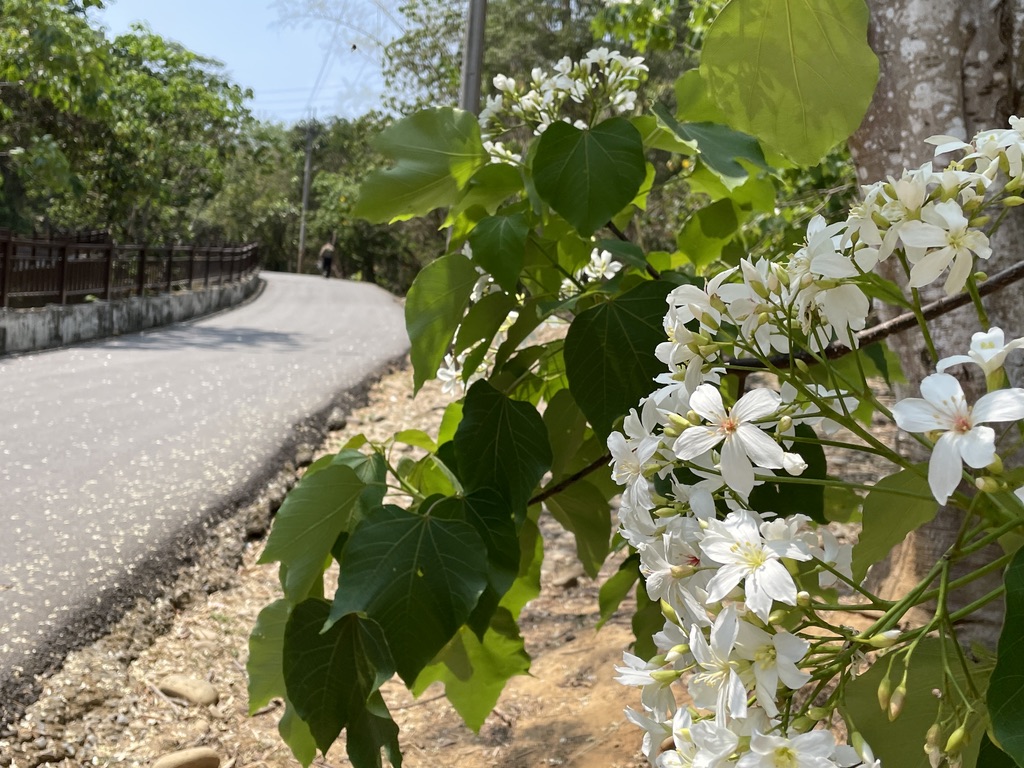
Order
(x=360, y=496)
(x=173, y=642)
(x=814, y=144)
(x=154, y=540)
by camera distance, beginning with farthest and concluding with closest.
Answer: (x=154, y=540) < (x=173, y=642) < (x=360, y=496) < (x=814, y=144)

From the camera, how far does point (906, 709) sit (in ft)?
2.52

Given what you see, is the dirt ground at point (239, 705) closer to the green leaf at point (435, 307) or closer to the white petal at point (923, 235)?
the green leaf at point (435, 307)

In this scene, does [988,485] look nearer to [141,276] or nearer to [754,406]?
[754,406]

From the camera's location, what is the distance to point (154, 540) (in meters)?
4.11

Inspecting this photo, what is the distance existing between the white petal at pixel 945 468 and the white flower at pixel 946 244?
17cm

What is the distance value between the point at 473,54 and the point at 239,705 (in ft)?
16.3

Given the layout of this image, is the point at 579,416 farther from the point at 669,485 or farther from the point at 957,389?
the point at 957,389

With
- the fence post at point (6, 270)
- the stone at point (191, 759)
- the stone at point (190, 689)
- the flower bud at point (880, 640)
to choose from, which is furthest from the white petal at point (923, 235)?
the fence post at point (6, 270)

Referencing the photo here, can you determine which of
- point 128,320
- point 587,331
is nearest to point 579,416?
point 587,331

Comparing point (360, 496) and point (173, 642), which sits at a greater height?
point (360, 496)

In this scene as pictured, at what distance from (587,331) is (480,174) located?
31 centimetres

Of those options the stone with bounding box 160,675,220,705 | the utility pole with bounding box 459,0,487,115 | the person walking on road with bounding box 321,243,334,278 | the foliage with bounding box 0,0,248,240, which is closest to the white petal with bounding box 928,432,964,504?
the stone with bounding box 160,675,220,705

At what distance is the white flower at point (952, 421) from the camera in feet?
1.82

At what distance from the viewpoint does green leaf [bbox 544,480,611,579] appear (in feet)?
4.80
